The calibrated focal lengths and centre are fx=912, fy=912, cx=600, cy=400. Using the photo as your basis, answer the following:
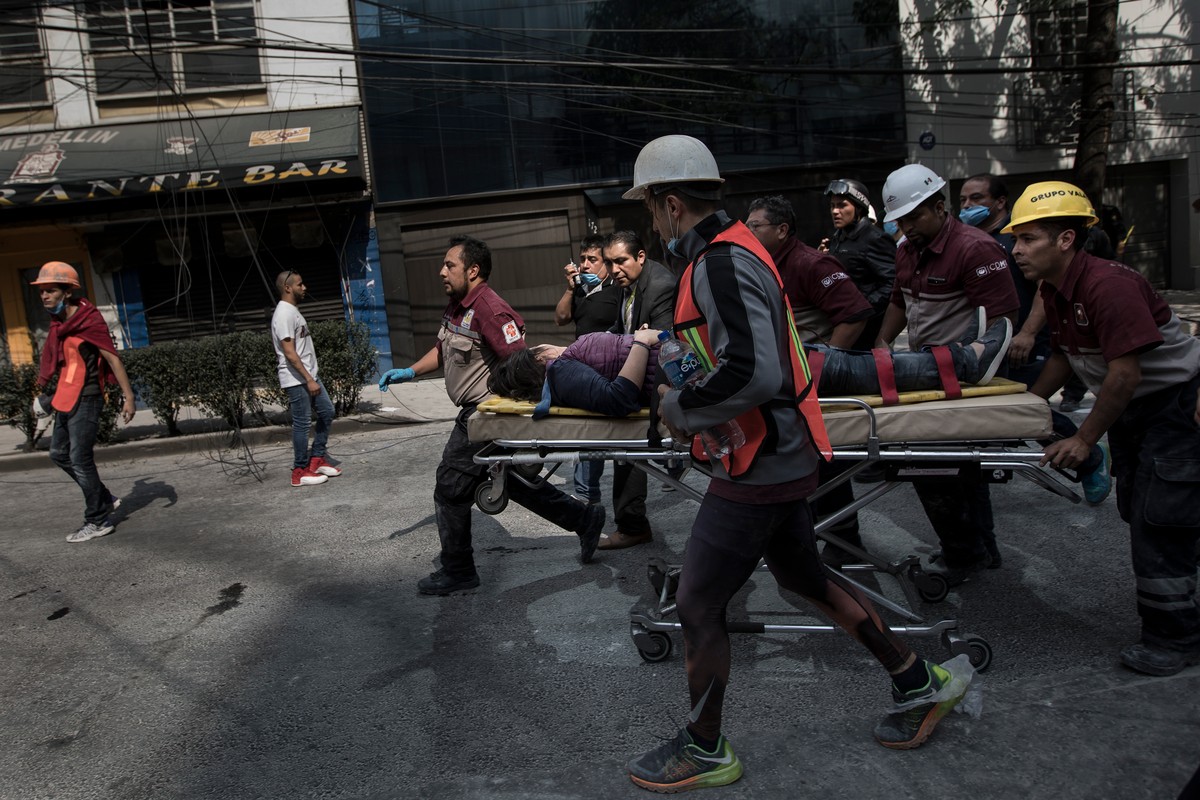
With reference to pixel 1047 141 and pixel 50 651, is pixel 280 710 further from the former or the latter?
pixel 1047 141

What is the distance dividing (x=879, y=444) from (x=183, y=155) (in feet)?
40.0

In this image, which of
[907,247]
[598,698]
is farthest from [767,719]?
[907,247]

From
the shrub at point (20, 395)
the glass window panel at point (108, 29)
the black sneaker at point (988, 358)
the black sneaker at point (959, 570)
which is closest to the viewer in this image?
the black sneaker at point (988, 358)

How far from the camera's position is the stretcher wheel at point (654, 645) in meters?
3.74

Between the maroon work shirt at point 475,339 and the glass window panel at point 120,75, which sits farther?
the glass window panel at point 120,75

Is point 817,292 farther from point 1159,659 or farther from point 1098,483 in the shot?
point 1159,659

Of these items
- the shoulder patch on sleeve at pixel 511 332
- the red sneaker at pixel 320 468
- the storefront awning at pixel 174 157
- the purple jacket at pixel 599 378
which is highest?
the storefront awning at pixel 174 157

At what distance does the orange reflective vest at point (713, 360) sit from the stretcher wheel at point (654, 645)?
4.13ft

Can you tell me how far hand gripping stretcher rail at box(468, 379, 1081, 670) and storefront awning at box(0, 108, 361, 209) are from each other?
367 inches

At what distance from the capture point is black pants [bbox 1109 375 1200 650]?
3.29 m

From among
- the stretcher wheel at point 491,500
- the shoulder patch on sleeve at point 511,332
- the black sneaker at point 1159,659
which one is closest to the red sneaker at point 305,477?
the shoulder patch on sleeve at point 511,332

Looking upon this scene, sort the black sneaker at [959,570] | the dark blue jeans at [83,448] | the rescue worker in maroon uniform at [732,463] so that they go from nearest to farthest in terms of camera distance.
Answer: the rescue worker in maroon uniform at [732,463], the black sneaker at [959,570], the dark blue jeans at [83,448]

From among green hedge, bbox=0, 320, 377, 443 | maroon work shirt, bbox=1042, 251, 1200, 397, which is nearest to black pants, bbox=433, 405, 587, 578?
maroon work shirt, bbox=1042, 251, 1200, 397

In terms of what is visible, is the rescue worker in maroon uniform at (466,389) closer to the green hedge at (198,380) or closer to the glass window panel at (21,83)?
the green hedge at (198,380)
